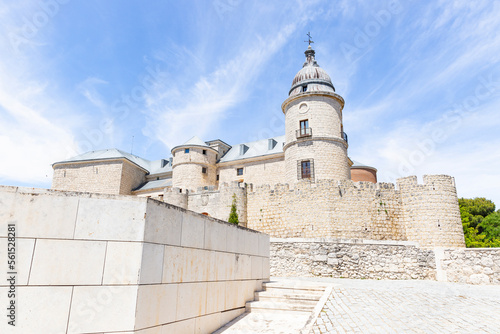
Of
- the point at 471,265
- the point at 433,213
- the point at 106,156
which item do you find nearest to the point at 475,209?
the point at 433,213

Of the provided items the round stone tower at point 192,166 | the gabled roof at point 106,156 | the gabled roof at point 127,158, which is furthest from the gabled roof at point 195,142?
the gabled roof at point 106,156

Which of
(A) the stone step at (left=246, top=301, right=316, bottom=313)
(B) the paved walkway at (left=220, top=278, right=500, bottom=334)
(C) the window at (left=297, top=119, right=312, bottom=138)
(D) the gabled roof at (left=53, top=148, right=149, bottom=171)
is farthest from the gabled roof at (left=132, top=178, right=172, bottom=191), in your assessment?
(B) the paved walkway at (left=220, top=278, right=500, bottom=334)

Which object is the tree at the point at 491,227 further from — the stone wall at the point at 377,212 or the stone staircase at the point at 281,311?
the stone staircase at the point at 281,311

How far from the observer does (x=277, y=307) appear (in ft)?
20.6

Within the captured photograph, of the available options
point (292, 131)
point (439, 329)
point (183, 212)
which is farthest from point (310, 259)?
point (292, 131)

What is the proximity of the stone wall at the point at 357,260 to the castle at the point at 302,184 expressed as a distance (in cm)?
506

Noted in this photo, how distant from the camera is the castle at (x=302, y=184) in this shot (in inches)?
660

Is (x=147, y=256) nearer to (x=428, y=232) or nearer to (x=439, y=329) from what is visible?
(x=439, y=329)

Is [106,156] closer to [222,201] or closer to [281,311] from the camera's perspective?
[222,201]

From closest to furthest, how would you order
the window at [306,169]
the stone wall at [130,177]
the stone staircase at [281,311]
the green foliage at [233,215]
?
the stone staircase at [281,311]
the green foliage at [233,215]
the window at [306,169]
the stone wall at [130,177]

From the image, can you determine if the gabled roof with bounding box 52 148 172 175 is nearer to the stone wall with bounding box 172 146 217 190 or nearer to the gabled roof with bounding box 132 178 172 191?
the gabled roof with bounding box 132 178 172 191

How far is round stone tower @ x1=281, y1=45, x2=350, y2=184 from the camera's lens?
21750 millimetres

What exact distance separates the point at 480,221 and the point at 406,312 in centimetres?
3251

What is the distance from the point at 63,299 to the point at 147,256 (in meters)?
0.97
